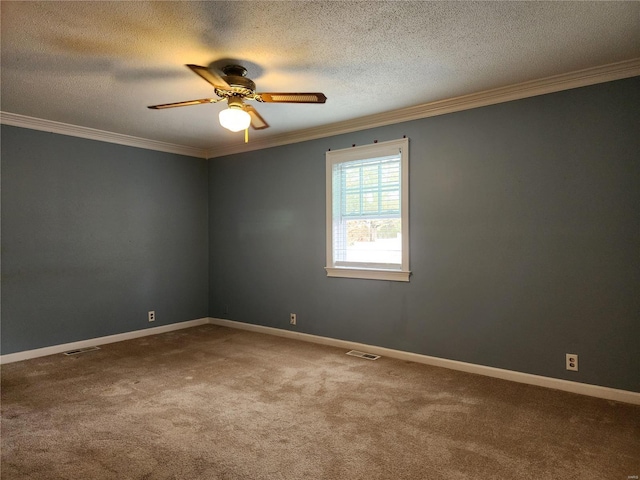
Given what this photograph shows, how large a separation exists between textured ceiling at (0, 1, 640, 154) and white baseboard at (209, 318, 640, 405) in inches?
95.0

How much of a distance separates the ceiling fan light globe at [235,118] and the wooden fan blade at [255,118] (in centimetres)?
15

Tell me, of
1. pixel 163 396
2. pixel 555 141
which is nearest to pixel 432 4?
pixel 555 141

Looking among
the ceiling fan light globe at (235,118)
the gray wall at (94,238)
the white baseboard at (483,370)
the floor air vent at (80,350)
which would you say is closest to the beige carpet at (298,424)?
the white baseboard at (483,370)

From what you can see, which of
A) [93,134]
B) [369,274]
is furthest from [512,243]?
[93,134]

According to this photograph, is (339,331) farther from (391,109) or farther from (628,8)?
(628,8)

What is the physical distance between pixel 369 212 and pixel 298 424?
7.73ft

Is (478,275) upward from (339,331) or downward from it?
upward

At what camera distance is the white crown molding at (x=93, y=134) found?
13.6 feet

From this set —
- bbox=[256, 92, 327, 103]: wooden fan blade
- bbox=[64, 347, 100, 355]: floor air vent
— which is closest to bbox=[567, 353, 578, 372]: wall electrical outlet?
bbox=[256, 92, 327, 103]: wooden fan blade

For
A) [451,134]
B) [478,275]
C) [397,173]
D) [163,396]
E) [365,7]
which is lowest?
[163,396]

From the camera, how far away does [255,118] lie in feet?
11.2

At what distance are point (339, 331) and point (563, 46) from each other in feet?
10.8

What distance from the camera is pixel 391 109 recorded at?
159 inches

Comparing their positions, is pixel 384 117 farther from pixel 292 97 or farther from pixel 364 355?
pixel 364 355
